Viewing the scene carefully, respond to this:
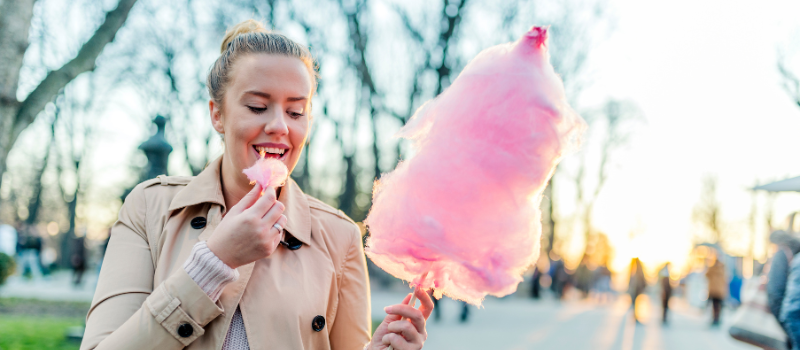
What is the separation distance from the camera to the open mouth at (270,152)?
1.67m

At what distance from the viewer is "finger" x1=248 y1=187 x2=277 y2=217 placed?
145 centimetres

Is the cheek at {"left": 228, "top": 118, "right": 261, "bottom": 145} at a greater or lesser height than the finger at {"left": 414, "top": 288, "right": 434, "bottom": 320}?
greater

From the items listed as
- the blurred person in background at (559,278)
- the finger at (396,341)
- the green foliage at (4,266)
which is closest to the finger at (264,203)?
the finger at (396,341)

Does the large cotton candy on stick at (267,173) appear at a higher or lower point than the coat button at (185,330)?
higher

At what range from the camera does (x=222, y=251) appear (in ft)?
4.69

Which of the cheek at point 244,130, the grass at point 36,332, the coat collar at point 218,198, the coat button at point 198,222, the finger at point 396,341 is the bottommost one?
the grass at point 36,332

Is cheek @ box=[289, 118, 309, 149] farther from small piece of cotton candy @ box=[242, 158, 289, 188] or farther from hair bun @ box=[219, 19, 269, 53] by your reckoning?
hair bun @ box=[219, 19, 269, 53]

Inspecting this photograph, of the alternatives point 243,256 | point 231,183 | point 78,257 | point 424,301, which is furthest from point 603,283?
point 243,256

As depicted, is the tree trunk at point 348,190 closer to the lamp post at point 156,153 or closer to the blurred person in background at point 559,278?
the lamp post at point 156,153

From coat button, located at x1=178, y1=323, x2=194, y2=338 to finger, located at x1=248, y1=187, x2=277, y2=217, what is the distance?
13.7 inches

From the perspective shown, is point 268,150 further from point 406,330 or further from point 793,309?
point 793,309

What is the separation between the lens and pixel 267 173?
1.53 metres

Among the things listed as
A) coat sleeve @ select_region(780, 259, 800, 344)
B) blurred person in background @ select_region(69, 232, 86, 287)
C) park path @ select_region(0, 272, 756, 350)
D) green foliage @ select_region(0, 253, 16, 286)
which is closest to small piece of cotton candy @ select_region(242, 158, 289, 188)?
coat sleeve @ select_region(780, 259, 800, 344)

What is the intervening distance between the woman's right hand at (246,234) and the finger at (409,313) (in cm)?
44
